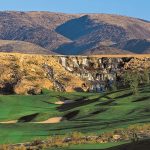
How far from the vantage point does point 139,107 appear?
65062 millimetres

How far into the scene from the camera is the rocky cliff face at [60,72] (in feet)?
438

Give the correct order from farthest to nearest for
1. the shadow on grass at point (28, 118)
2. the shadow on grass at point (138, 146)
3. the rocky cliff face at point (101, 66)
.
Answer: the rocky cliff face at point (101, 66) < the shadow on grass at point (28, 118) < the shadow on grass at point (138, 146)

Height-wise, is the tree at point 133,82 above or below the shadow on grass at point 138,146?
below

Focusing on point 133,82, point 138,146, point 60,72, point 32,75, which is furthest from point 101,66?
point 138,146

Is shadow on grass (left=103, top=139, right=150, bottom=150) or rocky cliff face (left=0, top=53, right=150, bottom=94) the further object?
rocky cliff face (left=0, top=53, right=150, bottom=94)

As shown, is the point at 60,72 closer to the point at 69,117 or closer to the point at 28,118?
→ the point at 28,118

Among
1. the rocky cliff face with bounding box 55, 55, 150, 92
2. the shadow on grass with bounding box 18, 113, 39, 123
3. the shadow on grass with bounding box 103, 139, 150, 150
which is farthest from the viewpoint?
the rocky cliff face with bounding box 55, 55, 150, 92

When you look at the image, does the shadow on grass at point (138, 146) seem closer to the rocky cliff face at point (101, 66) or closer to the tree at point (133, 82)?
the tree at point (133, 82)

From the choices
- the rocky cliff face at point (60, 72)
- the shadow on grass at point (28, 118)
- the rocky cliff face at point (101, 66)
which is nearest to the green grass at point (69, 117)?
the shadow on grass at point (28, 118)

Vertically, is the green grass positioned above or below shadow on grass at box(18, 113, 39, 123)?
above

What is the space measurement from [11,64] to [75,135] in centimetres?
10216

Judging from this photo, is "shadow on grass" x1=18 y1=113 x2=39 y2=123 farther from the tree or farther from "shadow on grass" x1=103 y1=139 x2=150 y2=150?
"shadow on grass" x1=103 y1=139 x2=150 y2=150

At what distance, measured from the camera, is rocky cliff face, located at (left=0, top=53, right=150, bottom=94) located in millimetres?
133625

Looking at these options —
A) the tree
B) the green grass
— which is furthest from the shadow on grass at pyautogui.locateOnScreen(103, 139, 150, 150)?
the tree
